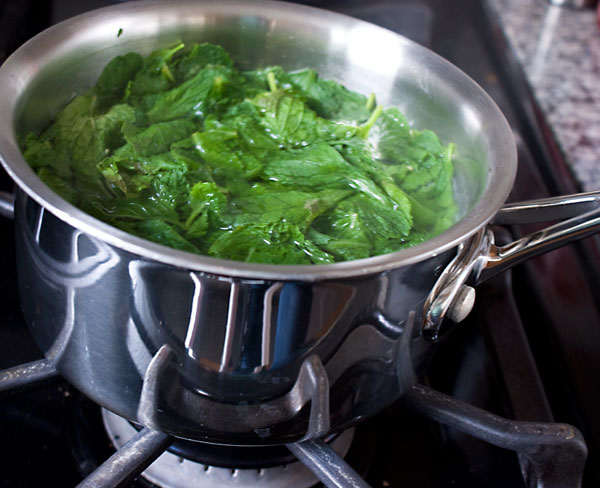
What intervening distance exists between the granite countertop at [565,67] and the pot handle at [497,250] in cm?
67

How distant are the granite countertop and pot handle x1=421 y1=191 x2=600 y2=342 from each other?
2.21ft

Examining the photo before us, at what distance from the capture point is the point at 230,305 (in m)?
0.65

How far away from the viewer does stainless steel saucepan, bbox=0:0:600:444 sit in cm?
65

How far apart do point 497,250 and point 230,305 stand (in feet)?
1.20

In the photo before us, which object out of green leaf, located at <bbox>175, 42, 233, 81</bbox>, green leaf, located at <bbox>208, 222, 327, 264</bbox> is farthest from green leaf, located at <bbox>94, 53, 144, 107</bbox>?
green leaf, located at <bbox>208, 222, 327, 264</bbox>

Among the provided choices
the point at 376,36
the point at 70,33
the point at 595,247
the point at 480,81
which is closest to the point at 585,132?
the point at 480,81

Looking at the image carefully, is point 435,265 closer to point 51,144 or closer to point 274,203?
point 274,203

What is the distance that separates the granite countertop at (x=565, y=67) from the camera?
1563 mm

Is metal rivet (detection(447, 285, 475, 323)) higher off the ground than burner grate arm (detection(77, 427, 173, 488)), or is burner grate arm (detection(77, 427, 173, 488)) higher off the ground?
metal rivet (detection(447, 285, 475, 323))

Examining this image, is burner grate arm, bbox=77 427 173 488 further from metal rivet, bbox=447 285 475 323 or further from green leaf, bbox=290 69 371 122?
green leaf, bbox=290 69 371 122

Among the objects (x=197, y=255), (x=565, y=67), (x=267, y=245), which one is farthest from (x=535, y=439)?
(x=565, y=67)

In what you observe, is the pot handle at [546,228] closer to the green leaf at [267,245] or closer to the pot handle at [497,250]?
the pot handle at [497,250]

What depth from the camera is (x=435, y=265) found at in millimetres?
727

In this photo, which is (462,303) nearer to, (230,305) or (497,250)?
(497,250)
